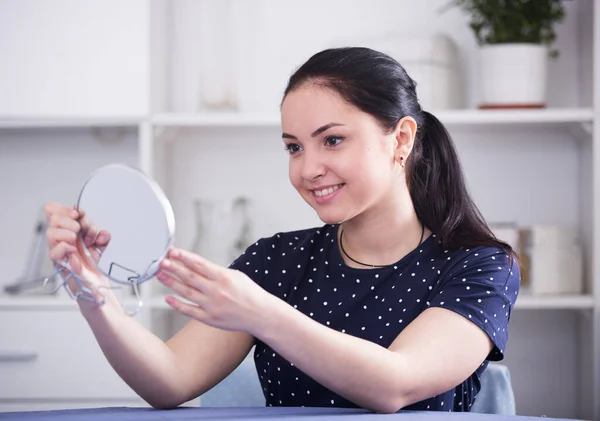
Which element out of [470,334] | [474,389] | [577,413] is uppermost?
[470,334]

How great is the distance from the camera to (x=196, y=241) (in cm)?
261

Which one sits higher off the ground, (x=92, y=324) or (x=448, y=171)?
(x=448, y=171)

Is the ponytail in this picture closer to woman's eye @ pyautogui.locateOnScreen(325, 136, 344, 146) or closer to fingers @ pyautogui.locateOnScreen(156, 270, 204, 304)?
woman's eye @ pyautogui.locateOnScreen(325, 136, 344, 146)

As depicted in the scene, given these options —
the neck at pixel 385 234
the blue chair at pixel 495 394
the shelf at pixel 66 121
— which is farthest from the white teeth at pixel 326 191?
the shelf at pixel 66 121

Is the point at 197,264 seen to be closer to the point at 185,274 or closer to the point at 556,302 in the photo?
the point at 185,274

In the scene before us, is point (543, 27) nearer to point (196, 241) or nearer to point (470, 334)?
point (196, 241)

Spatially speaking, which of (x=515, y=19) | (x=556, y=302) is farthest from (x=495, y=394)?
(x=515, y=19)

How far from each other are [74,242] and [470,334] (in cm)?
57

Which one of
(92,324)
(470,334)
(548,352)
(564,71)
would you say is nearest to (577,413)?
(548,352)

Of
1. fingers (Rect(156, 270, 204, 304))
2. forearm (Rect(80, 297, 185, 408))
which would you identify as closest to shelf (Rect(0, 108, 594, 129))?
forearm (Rect(80, 297, 185, 408))

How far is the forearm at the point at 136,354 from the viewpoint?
3.79 ft

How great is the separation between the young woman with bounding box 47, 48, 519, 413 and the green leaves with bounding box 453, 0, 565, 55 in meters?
1.09

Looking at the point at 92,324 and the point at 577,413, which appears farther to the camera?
the point at 577,413

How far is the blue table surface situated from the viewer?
3.19 ft
